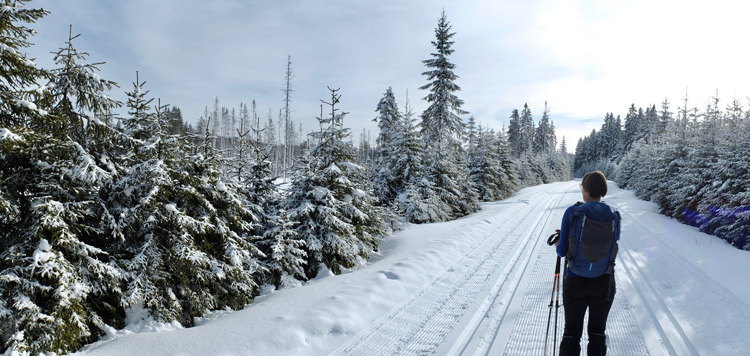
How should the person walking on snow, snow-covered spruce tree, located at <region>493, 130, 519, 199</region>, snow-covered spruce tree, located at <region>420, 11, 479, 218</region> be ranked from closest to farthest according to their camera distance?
the person walking on snow → snow-covered spruce tree, located at <region>420, 11, 479, 218</region> → snow-covered spruce tree, located at <region>493, 130, 519, 199</region>

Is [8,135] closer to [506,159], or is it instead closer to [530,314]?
[530,314]

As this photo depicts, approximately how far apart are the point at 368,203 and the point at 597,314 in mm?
7869

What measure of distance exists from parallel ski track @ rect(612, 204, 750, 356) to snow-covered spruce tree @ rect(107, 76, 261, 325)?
23.7ft

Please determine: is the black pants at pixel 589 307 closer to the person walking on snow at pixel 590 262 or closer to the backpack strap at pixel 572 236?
the person walking on snow at pixel 590 262

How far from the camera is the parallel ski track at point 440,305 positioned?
15.0ft

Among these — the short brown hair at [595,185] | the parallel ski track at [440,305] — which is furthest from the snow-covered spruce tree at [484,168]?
the short brown hair at [595,185]

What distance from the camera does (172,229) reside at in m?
6.16

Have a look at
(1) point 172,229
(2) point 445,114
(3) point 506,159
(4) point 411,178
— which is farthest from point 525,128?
(1) point 172,229

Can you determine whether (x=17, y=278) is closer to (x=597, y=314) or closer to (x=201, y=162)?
(x=201, y=162)

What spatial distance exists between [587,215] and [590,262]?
452mm

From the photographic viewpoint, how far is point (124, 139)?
618cm

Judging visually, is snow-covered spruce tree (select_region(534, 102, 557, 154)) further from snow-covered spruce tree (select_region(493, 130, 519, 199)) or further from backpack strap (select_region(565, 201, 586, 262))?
Result: backpack strap (select_region(565, 201, 586, 262))

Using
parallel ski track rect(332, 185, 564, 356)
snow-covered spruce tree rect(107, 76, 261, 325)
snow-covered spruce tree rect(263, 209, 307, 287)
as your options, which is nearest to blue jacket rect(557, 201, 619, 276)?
parallel ski track rect(332, 185, 564, 356)

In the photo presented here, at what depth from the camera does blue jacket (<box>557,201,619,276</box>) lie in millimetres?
3207
